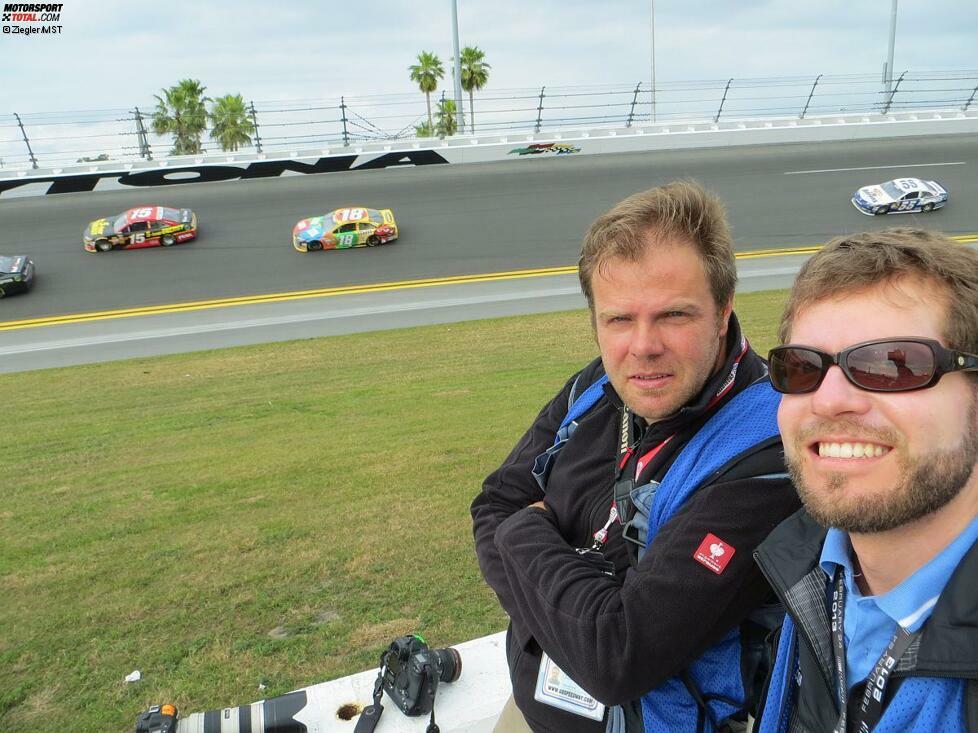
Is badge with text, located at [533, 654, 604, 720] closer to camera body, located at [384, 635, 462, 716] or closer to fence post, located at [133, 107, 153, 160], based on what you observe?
camera body, located at [384, 635, 462, 716]

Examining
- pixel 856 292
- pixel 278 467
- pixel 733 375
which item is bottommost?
pixel 278 467

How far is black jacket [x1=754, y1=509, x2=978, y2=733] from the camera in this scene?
1.40 metres

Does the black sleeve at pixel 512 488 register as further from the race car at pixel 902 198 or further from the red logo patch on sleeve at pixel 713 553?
the race car at pixel 902 198

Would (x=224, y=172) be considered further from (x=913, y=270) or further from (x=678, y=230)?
(x=913, y=270)

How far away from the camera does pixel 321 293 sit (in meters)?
20.2

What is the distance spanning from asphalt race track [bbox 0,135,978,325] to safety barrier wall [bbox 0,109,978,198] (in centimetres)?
76

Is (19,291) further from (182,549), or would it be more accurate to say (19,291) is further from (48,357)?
(182,549)

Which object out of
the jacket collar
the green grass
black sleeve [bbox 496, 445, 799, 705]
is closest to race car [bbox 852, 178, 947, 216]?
the green grass

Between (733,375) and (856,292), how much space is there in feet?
2.07

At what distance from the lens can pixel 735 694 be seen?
2020 mm

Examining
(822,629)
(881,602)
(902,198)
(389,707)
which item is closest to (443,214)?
(902,198)

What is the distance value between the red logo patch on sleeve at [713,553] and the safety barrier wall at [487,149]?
30145 millimetres

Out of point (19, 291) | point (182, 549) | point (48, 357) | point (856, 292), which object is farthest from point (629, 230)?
point (19, 291)

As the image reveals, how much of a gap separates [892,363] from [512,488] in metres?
1.50
